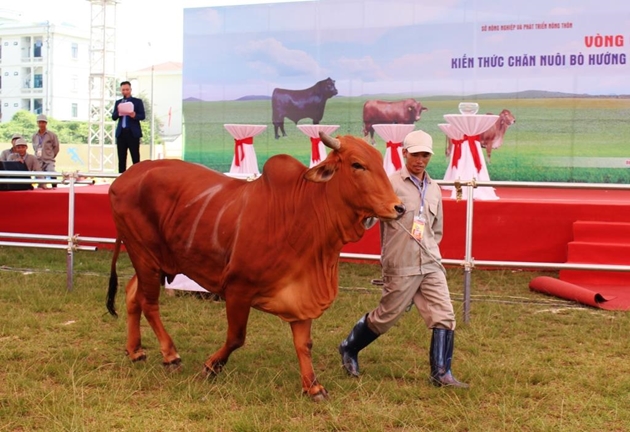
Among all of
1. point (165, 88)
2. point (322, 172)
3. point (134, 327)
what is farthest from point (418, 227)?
point (165, 88)

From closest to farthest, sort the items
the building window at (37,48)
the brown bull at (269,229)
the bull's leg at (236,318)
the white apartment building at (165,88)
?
the brown bull at (269,229) < the bull's leg at (236,318) < the building window at (37,48) < the white apartment building at (165,88)

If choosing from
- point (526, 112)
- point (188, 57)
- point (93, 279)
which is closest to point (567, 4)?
point (526, 112)

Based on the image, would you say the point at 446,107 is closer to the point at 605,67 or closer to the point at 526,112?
the point at 526,112

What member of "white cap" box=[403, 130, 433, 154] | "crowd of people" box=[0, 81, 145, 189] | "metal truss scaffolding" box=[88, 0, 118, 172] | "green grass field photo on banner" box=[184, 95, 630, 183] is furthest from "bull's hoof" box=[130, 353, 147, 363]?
"metal truss scaffolding" box=[88, 0, 118, 172]

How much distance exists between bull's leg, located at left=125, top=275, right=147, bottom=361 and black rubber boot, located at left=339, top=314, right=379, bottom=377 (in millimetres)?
1336

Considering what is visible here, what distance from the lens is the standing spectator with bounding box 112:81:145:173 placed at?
1202 centimetres

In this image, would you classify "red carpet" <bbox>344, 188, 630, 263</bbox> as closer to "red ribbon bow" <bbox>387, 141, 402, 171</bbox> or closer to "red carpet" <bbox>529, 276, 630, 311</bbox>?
"red carpet" <bbox>529, 276, 630, 311</bbox>

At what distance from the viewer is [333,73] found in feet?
55.2

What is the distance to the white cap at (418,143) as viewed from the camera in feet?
16.0

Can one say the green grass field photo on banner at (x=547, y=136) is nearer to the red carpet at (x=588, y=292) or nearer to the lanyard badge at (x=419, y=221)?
the red carpet at (x=588, y=292)

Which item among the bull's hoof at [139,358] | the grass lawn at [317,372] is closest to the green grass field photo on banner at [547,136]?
the grass lawn at [317,372]

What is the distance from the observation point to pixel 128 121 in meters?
12.3

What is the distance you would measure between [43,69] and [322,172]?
42.2m

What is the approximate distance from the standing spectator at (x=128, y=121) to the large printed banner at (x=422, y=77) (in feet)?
6.11
